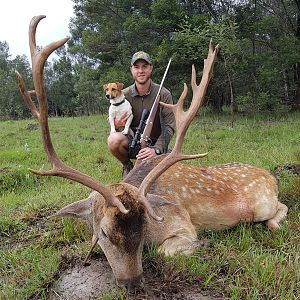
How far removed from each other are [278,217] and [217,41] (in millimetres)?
11235

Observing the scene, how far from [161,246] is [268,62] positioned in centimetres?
1560

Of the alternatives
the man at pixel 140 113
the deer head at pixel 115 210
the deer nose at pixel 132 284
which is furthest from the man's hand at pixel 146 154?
the deer nose at pixel 132 284

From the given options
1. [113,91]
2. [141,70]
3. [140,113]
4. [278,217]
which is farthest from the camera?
[113,91]

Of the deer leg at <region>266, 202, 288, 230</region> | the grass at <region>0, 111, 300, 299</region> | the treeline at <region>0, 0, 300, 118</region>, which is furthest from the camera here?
the treeline at <region>0, 0, 300, 118</region>

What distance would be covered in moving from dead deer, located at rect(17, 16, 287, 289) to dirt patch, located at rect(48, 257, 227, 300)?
0.43ft

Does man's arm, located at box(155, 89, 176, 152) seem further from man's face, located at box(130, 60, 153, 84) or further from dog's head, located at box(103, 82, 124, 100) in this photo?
dog's head, located at box(103, 82, 124, 100)

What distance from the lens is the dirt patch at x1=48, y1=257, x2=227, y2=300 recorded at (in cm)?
297

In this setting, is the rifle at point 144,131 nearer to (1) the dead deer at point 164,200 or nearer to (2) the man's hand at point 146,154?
(2) the man's hand at point 146,154

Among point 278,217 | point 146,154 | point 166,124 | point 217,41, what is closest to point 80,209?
point 146,154

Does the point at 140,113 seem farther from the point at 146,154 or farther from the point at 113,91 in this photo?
the point at 146,154

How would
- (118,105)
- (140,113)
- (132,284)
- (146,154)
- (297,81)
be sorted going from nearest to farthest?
(132,284), (146,154), (140,113), (118,105), (297,81)

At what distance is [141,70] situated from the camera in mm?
6320

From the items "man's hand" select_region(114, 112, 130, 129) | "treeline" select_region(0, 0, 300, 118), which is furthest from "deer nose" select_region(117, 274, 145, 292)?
"treeline" select_region(0, 0, 300, 118)

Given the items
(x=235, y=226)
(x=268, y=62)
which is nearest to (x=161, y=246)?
(x=235, y=226)
